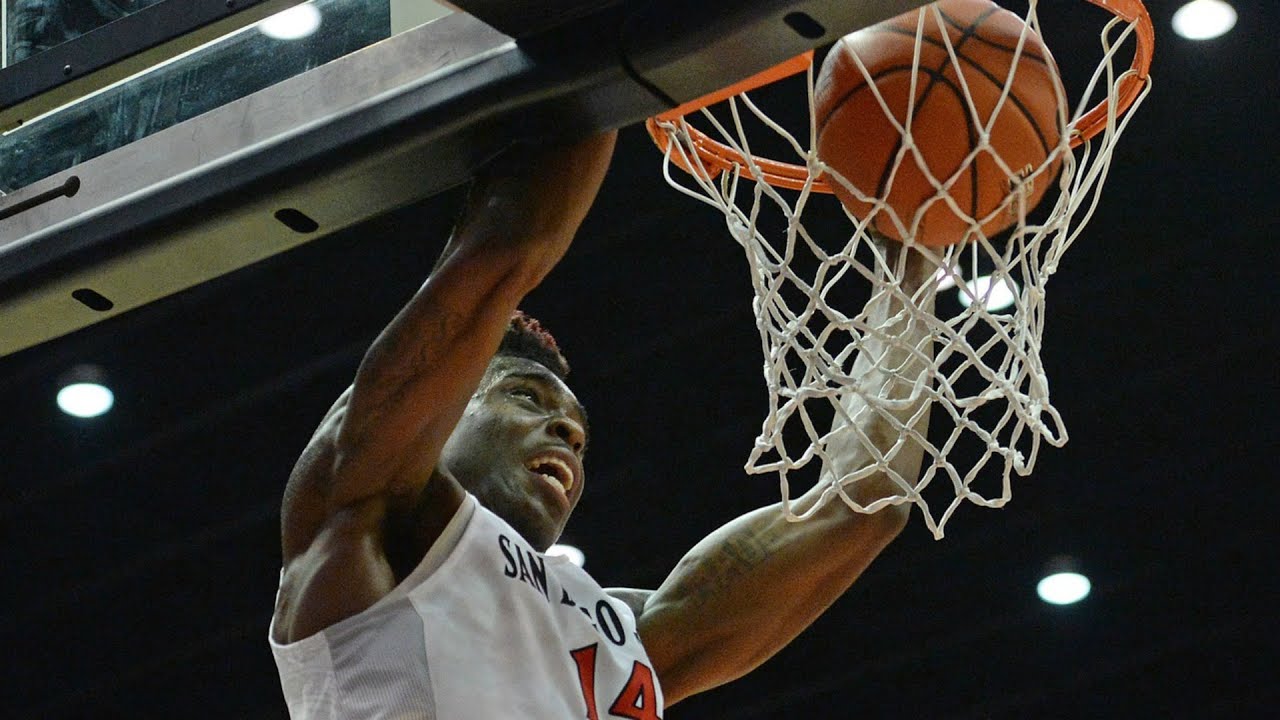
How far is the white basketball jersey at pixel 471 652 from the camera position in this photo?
2.34m

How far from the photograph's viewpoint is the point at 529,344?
299cm

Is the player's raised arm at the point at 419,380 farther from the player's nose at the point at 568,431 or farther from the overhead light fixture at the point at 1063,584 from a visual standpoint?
the overhead light fixture at the point at 1063,584

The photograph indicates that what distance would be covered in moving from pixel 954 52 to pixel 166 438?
3.56 metres

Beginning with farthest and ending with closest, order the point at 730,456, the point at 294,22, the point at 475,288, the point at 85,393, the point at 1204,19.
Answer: the point at 730,456 → the point at 85,393 → the point at 1204,19 → the point at 294,22 → the point at 475,288

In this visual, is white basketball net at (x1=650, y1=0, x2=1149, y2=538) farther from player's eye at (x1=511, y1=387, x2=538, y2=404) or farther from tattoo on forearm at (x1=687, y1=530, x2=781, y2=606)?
player's eye at (x1=511, y1=387, x2=538, y2=404)

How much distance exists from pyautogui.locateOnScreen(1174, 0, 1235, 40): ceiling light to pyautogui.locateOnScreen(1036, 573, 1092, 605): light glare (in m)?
2.14

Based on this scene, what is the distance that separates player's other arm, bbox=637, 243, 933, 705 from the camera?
2.85 meters

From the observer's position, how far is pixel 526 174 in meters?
2.11

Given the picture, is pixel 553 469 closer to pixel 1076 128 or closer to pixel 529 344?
pixel 529 344

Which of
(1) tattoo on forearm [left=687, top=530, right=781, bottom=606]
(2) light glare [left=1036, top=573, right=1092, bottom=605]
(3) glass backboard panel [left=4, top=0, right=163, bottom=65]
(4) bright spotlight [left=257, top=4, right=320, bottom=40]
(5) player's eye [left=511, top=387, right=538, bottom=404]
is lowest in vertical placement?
(2) light glare [left=1036, top=573, right=1092, bottom=605]

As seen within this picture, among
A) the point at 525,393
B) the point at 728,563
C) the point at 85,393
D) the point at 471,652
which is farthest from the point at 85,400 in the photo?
the point at 471,652

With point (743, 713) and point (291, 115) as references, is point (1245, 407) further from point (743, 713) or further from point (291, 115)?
point (291, 115)

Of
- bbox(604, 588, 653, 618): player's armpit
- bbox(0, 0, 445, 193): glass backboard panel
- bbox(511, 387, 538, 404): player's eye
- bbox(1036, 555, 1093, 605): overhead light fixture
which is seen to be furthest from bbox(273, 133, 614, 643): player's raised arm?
bbox(1036, 555, 1093, 605): overhead light fixture

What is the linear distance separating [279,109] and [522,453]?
77 cm
